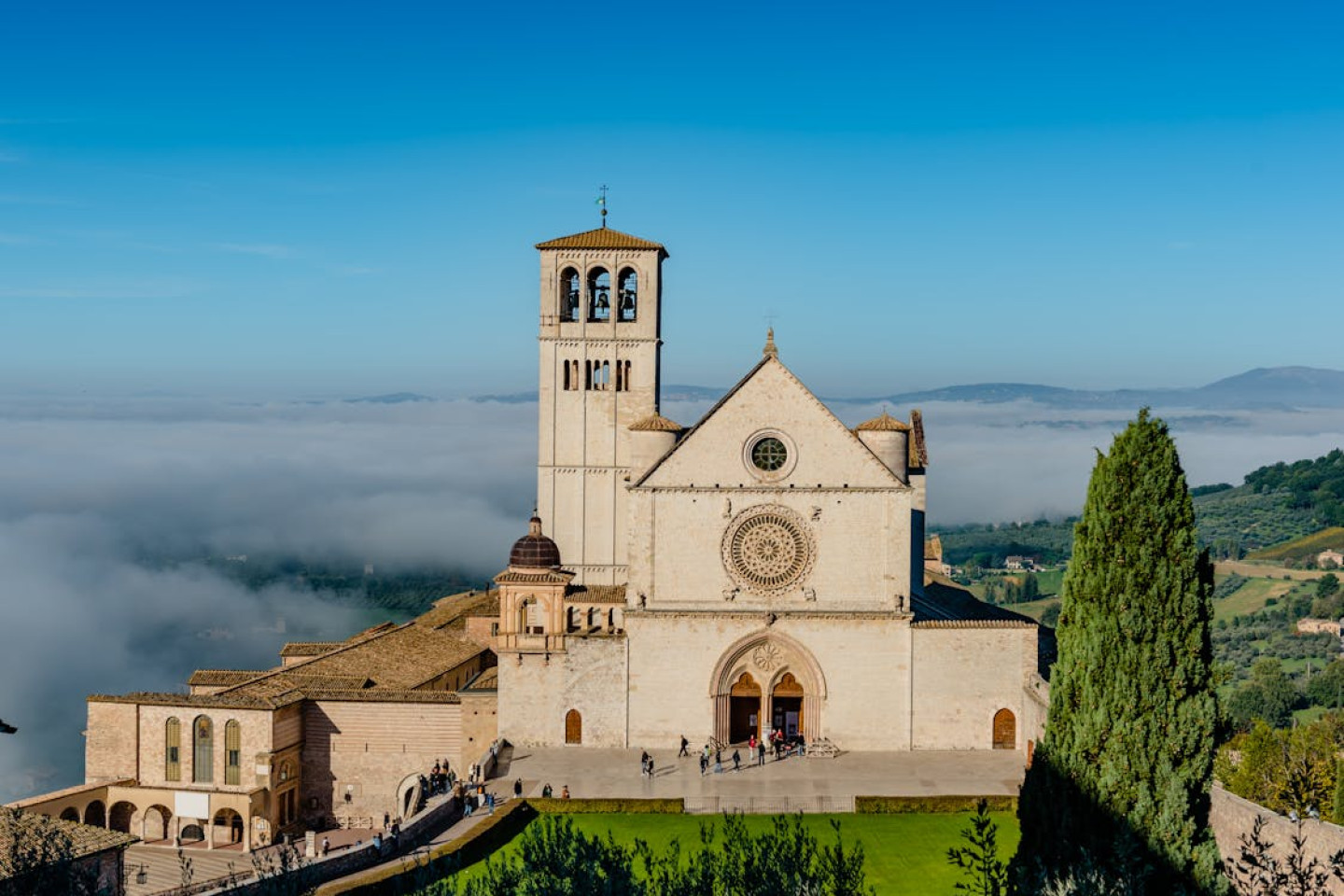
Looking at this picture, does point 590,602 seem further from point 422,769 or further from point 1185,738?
point 1185,738

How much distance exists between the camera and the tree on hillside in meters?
24.5

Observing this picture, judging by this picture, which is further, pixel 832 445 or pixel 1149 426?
pixel 832 445

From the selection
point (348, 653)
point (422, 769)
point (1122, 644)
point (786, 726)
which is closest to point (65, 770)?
point (348, 653)

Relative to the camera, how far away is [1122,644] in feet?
82.5

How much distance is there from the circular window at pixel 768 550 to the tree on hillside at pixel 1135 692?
19.6 meters

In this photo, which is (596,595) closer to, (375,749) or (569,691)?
(569,691)

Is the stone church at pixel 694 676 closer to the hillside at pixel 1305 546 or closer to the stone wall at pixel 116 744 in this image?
the stone wall at pixel 116 744

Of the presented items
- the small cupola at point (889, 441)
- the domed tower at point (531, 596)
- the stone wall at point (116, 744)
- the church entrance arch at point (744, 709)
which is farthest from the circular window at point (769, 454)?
the stone wall at point (116, 744)

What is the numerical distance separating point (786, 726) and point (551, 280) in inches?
853

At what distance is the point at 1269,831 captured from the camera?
1179 inches

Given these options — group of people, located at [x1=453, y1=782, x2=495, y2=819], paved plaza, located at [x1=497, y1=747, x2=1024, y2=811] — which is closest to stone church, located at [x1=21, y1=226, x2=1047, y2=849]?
paved plaza, located at [x1=497, y1=747, x2=1024, y2=811]

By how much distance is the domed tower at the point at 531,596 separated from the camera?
46438 millimetres

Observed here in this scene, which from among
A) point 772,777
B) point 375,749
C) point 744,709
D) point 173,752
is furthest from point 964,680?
point 173,752

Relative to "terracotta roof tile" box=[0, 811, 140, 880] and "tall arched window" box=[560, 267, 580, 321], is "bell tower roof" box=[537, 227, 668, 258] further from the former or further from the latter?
"terracotta roof tile" box=[0, 811, 140, 880]
